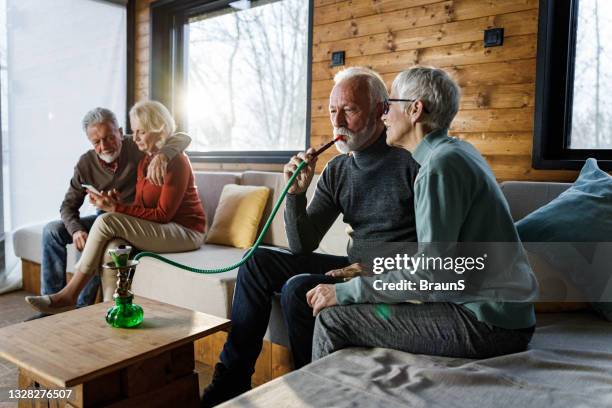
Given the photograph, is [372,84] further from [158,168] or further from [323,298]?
[158,168]

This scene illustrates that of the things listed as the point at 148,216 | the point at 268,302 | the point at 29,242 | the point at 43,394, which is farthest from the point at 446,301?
the point at 29,242

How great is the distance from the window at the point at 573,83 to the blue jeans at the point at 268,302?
3.79 feet

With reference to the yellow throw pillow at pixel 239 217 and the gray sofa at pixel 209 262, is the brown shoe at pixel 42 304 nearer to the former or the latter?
the gray sofa at pixel 209 262

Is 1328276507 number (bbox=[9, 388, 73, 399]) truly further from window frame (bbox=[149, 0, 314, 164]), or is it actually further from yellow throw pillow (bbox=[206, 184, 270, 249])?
window frame (bbox=[149, 0, 314, 164])

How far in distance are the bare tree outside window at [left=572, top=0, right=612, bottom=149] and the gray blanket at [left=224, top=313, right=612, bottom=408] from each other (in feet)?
4.00

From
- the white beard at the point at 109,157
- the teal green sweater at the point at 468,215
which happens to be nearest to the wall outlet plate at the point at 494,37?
the teal green sweater at the point at 468,215

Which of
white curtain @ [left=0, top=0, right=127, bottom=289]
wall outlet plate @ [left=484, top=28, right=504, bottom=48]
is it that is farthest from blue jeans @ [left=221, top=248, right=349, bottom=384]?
white curtain @ [left=0, top=0, right=127, bottom=289]

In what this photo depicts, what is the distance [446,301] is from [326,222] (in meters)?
0.71

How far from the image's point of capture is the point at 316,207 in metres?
1.84

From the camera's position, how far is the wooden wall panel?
221cm

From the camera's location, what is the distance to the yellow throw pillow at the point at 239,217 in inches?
106

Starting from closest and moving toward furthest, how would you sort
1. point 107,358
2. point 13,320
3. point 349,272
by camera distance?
point 107,358 → point 349,272 → point 13,320

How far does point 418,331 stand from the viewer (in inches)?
47.8

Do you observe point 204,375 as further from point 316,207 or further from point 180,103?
point 180,103
